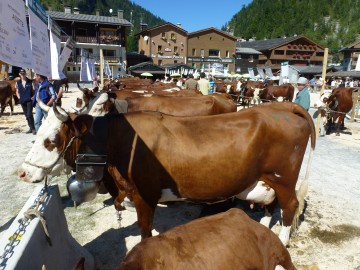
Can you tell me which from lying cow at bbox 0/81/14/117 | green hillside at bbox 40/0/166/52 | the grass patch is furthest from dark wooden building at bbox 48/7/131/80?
the grass patch

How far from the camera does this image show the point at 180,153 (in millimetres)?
3059

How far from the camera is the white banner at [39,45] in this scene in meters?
3.21

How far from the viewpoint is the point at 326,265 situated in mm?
3314

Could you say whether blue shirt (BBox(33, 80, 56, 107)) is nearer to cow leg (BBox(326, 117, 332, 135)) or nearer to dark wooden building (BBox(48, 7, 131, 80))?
cow leg (BBox(326, 117, 332, 135))

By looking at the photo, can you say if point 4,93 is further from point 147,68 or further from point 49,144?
point 147,68

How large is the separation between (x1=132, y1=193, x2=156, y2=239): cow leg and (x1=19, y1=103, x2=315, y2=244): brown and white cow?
1 centimetres

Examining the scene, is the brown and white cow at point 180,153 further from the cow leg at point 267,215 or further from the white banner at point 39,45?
the white banner at point 39,45

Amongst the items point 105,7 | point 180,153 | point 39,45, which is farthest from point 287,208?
point 105,7

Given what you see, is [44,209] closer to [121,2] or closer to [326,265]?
[326,265]

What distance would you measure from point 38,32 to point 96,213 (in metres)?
2.72

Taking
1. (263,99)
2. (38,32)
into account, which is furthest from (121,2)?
(38,32)

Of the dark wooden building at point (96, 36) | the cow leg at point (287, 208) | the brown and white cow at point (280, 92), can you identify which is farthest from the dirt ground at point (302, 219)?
the dark wooden building at point (96, 36)

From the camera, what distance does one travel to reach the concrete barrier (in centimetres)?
193

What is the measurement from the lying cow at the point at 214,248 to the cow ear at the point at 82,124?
1.40 metres
